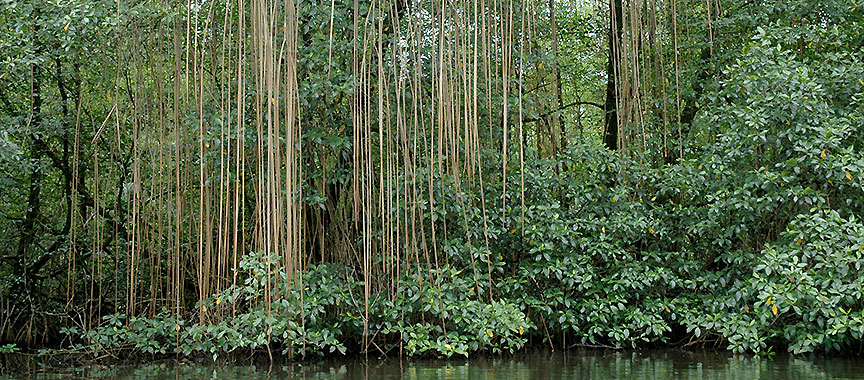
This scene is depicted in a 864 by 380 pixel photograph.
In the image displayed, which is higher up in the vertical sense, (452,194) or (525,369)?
(452,194)

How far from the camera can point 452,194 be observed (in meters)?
5.92

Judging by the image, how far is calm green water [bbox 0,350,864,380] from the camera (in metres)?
4.92

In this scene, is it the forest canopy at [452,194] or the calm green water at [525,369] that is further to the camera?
the forest canopy at [452,194]

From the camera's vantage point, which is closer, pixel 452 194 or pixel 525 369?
pixel 525 369

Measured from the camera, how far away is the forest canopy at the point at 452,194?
17.9ft

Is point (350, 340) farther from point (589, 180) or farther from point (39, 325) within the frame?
point (39, 325)

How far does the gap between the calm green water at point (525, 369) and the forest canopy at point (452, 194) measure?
0.49ft

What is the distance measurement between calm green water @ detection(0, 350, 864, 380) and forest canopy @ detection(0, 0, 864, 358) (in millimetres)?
150

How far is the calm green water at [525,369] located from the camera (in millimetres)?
4922

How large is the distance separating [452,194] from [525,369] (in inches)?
49.0

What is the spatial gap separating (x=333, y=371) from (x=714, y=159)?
9.24ft

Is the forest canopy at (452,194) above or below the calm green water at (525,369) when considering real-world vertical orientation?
above

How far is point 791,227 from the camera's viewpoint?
18.7 ft

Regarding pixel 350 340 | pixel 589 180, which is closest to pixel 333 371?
pixel 350 340
